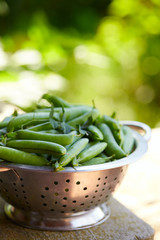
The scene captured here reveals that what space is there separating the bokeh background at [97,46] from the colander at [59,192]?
10.1 ft

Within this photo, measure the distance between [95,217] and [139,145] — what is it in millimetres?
303

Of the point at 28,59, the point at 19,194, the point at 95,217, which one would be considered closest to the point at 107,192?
the point at 95,217

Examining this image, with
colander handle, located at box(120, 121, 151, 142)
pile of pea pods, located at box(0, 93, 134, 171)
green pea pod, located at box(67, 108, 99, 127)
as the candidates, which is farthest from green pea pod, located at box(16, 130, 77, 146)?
colander handle, located at box(120, 121, 151, 142)

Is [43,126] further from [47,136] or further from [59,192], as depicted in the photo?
[59,192]

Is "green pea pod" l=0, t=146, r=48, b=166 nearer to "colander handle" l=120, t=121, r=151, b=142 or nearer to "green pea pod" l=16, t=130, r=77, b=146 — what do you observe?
"green pea pod" l=16, t=130, r=77, b=146

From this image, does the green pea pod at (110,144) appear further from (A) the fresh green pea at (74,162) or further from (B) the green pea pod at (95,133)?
(A) the fresh green pea at (74,162)

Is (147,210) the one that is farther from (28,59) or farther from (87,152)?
(28,59)

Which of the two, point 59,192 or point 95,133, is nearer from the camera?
point 59,192

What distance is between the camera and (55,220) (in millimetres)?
1154

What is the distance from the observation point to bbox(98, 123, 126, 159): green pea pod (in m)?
→ 1.13

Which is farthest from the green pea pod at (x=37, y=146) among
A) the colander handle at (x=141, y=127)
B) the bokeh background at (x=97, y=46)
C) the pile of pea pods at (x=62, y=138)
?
the bokeh background at (x=97, y=46)

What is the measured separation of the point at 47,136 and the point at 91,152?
0.15 m

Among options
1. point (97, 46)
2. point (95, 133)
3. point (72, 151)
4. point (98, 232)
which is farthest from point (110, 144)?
point (97, 46)

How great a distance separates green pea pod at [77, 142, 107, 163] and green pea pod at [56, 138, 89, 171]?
0.02m
